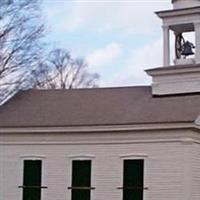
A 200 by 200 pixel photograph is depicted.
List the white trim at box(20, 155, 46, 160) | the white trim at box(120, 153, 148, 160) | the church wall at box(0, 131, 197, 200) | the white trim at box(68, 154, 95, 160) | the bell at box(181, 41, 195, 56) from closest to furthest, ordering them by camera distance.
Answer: the church wall at box(0, 131, 197, 200)
the white trim at box(120, 153, 148, 160)
the white trim at box(68, 154, 95, 160)
the white trim at box(20, 155, 46, 160)
the bell at box(181, 41, 195, 56)

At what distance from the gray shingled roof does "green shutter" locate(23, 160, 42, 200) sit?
1750 mm

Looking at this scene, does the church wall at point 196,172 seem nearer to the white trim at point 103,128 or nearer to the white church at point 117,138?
the white church at point 117,138

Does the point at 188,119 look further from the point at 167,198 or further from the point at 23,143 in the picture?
the point at 23,143

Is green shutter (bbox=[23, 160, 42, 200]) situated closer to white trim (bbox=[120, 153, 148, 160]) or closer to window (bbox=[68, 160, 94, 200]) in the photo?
window (bbox=[68, 160, 94, 200])

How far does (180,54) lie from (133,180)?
7.67 meters

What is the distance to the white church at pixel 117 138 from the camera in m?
32.5

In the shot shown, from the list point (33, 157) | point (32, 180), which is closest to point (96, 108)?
point (33, 157)

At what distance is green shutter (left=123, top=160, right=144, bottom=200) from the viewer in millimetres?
32719

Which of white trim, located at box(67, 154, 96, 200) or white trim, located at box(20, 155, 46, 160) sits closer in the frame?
white trim, located at box(67, 154, 96, 200)

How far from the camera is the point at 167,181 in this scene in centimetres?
3241

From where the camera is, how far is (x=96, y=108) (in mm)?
35844

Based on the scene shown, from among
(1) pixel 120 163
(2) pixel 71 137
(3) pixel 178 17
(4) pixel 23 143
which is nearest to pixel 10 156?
(4) pixel 23 143

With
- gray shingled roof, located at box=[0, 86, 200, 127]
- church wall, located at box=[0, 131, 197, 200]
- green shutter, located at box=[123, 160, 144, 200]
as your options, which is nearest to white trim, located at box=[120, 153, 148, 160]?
church wall, located at box=[0, 131, 197, 200]

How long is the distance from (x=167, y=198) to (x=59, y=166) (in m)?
5.03
